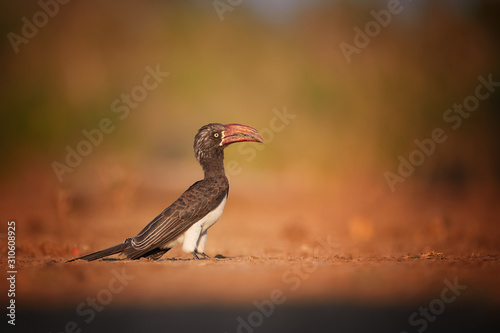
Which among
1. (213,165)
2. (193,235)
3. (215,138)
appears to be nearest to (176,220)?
(193,235)

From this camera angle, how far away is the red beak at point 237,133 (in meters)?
7.99

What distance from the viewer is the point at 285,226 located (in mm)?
12961

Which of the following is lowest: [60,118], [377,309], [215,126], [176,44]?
[377,309]

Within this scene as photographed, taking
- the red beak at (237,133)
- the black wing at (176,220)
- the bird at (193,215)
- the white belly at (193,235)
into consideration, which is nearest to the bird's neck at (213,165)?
the bird at (193,215)

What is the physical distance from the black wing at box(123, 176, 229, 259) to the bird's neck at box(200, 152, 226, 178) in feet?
1.30

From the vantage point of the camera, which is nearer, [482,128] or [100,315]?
[100,315]

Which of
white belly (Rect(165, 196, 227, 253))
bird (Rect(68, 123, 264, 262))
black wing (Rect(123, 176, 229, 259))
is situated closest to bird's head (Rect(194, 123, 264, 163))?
bird (Rect(68, 123, 264, 262))

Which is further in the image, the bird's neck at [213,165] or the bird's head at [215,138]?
the bird's head at [215,138]

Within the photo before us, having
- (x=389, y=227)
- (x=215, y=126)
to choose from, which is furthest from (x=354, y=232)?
(x=215, y=126)

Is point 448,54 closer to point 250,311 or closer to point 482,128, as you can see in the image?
point 482,128

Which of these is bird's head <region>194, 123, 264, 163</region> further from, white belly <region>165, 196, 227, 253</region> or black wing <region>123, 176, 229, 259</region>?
white belly <region>165, 196, 227, 253</region>

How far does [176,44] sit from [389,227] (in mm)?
10073

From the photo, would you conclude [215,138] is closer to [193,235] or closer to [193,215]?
[193,215]

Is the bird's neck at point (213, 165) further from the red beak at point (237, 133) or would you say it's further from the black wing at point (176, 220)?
the black wing at point (176, 220)
